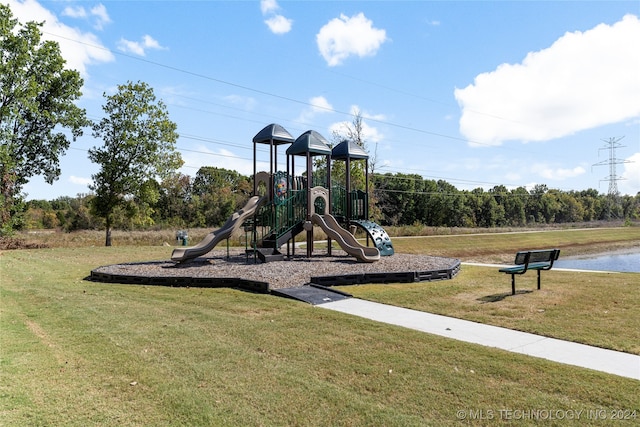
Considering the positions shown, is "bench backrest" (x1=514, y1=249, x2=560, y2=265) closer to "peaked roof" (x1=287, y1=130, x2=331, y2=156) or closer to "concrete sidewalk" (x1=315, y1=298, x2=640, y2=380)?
"concrete sidewalk" (x1=315, y1=298, x2=640, y2=380)

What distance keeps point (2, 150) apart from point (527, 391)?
23.5 m

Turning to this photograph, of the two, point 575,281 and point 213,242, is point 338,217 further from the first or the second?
point 575,281

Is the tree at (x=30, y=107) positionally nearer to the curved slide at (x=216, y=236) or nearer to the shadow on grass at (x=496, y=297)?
the curved slide at (x=216, y=236)

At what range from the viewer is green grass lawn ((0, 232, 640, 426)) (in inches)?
148

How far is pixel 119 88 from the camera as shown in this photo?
1140 inches

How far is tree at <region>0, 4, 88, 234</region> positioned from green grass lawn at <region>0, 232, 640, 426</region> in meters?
19.7

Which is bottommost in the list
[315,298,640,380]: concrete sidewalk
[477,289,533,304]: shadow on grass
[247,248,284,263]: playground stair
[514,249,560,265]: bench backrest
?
[315,298,640,380]: concrete sidewalk

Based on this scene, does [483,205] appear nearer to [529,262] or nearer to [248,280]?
[529,262]

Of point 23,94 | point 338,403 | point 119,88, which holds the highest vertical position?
point 119,88

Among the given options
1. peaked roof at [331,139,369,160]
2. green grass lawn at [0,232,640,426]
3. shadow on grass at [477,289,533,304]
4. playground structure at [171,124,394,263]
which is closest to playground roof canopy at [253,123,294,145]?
playground structure at [171,124,394,263]

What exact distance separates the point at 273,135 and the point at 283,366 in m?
12.4

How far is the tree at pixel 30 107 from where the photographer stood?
77.0 ft

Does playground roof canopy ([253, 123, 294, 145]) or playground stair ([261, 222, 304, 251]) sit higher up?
playground roof canopy ([253, 123, 294, 145])

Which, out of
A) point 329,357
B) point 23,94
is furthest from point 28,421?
point 23,94
